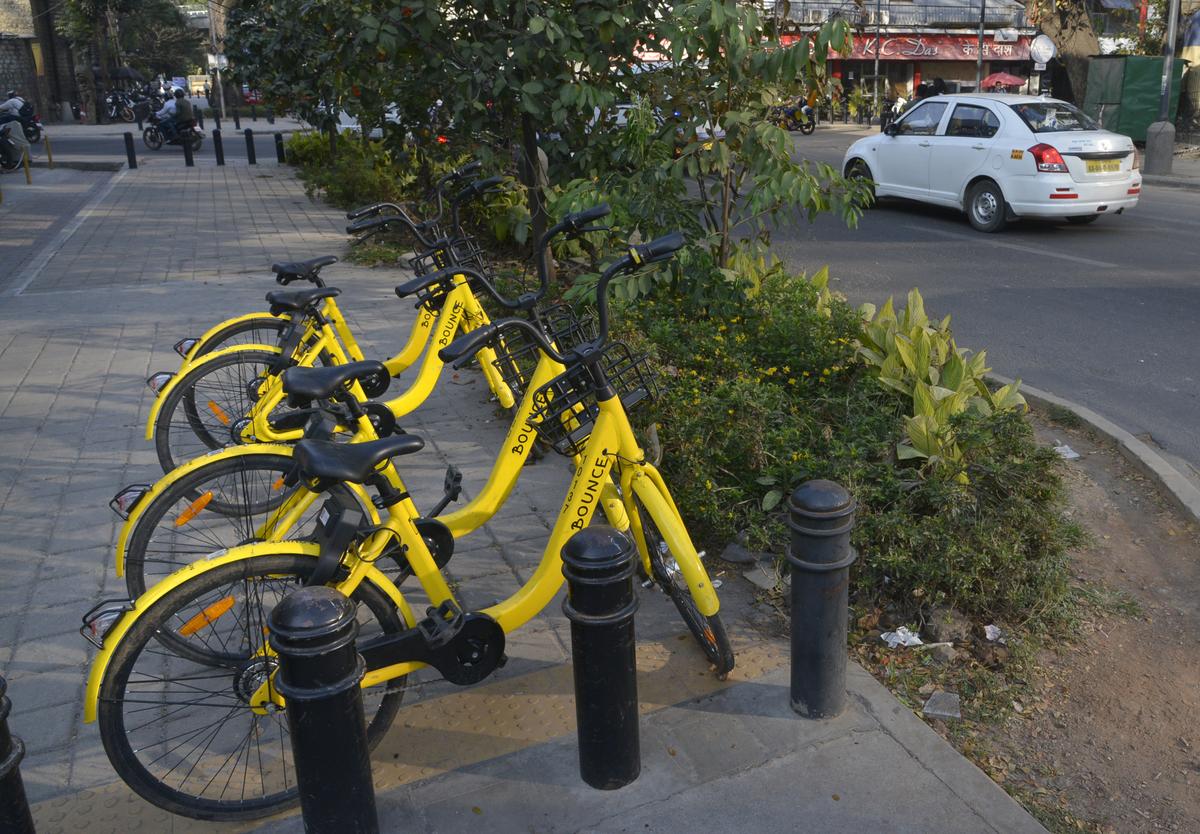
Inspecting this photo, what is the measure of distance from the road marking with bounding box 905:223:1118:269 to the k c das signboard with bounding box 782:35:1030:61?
113ft

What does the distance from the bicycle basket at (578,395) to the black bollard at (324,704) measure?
3.16 feet

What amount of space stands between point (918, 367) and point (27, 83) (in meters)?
46.5

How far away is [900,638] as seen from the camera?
3881mm

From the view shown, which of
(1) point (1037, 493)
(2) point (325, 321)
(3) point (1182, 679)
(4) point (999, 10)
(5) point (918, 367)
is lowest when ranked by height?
(3) point (1182, 679)

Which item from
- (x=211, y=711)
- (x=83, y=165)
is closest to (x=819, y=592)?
(x=211, y=711)

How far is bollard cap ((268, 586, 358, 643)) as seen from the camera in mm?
2467

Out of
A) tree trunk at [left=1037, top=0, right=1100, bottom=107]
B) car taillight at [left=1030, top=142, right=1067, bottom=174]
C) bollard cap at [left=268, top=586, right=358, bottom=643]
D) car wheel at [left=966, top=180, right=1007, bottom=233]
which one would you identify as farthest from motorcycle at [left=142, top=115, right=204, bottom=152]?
bollard cap at [left=268, top=586, right=358, bottom=643]

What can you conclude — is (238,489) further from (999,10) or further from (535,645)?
(999,10)

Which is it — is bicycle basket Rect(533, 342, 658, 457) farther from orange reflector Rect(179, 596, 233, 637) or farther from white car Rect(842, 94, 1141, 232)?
white car Rect(842, 94, 1141, 232)

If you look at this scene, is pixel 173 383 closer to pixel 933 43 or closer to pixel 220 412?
pixel 220 412

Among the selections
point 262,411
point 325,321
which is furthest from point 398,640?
point 325,321

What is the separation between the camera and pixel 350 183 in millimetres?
15336

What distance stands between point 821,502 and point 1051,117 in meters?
11.6

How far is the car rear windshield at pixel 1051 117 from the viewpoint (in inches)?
507
